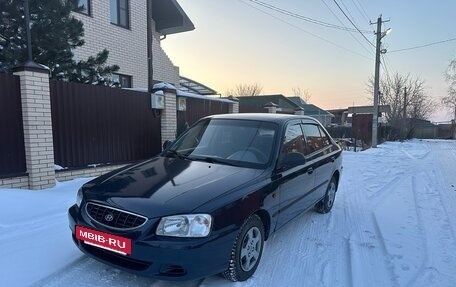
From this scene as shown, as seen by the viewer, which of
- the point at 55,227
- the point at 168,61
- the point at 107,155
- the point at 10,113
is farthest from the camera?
the point at 168,61

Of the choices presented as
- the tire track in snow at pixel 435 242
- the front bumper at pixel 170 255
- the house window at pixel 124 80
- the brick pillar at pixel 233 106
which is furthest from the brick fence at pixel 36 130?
the brick pillar at pixel 233 106

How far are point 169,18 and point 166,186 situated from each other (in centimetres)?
1452

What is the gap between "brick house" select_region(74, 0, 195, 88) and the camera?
11.0 m

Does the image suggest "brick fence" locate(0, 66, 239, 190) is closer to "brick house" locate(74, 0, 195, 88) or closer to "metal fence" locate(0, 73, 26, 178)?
"metal fence" locate(0, 73, 26, 178)

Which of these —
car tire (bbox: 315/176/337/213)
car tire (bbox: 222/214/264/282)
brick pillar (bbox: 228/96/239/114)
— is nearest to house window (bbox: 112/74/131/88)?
brick pillar (bbox: 228/96/239/114)

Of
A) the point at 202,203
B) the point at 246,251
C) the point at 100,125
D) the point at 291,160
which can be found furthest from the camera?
the point at 100,125

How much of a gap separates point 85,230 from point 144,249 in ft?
2.23

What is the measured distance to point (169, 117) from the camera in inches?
344

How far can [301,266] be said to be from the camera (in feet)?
11.1

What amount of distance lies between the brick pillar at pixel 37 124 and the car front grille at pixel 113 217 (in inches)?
132

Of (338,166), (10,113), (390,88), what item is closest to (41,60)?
(10,113)

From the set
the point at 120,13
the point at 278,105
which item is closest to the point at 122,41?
the point at 120,13

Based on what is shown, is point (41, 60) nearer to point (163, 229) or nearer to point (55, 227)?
point (55, 227)

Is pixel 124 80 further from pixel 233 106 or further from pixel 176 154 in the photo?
pixel 176 154
